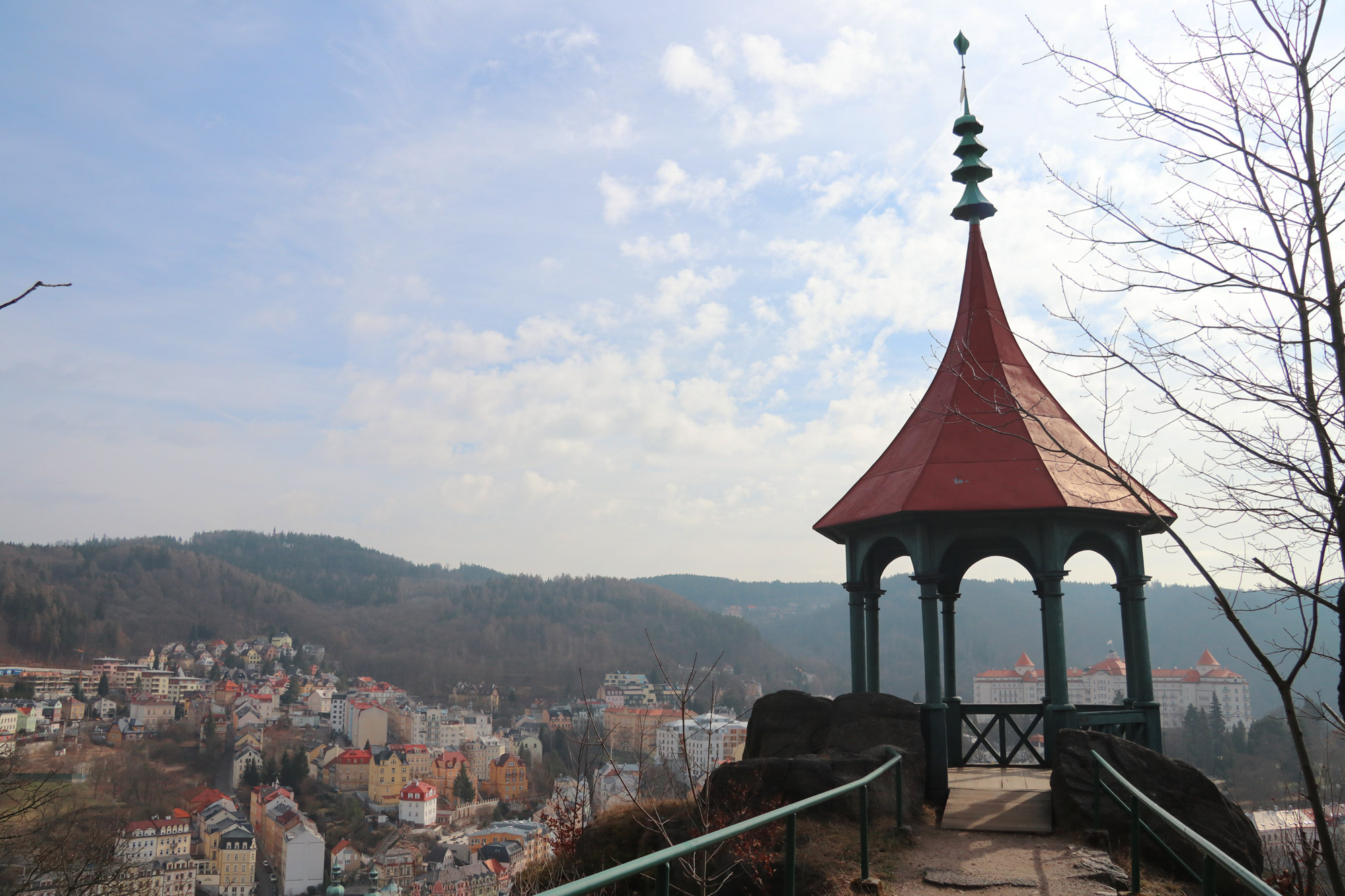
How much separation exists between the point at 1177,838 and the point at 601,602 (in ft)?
454

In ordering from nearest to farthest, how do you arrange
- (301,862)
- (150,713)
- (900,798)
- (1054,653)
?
(900,798) → (1054,653) → (301,862) → (150,713)

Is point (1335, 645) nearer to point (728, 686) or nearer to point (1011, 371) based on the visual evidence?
point (1011, 371)

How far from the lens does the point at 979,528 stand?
911 centimetres

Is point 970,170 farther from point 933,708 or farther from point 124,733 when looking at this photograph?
point 124,733

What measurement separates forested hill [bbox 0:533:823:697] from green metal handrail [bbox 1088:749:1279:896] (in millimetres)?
104217

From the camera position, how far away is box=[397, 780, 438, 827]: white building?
72375 millimetres

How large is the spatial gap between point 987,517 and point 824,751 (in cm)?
265

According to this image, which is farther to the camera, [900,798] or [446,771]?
[446,771]

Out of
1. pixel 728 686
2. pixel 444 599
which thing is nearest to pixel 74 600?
pixel 444 599

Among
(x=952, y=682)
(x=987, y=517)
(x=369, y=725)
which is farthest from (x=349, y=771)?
(x=987, y=517)

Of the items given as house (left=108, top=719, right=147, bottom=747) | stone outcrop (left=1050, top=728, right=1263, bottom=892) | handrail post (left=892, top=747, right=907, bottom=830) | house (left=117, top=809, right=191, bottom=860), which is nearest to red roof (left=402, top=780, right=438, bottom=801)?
house (left=117, top=809, right=191, bottom=860)

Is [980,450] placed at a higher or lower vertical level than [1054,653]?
higher

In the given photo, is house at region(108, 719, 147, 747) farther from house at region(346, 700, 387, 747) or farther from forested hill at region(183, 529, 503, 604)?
forested hill at region(183, 529, 503, 604)

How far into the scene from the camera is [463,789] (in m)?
83.6
